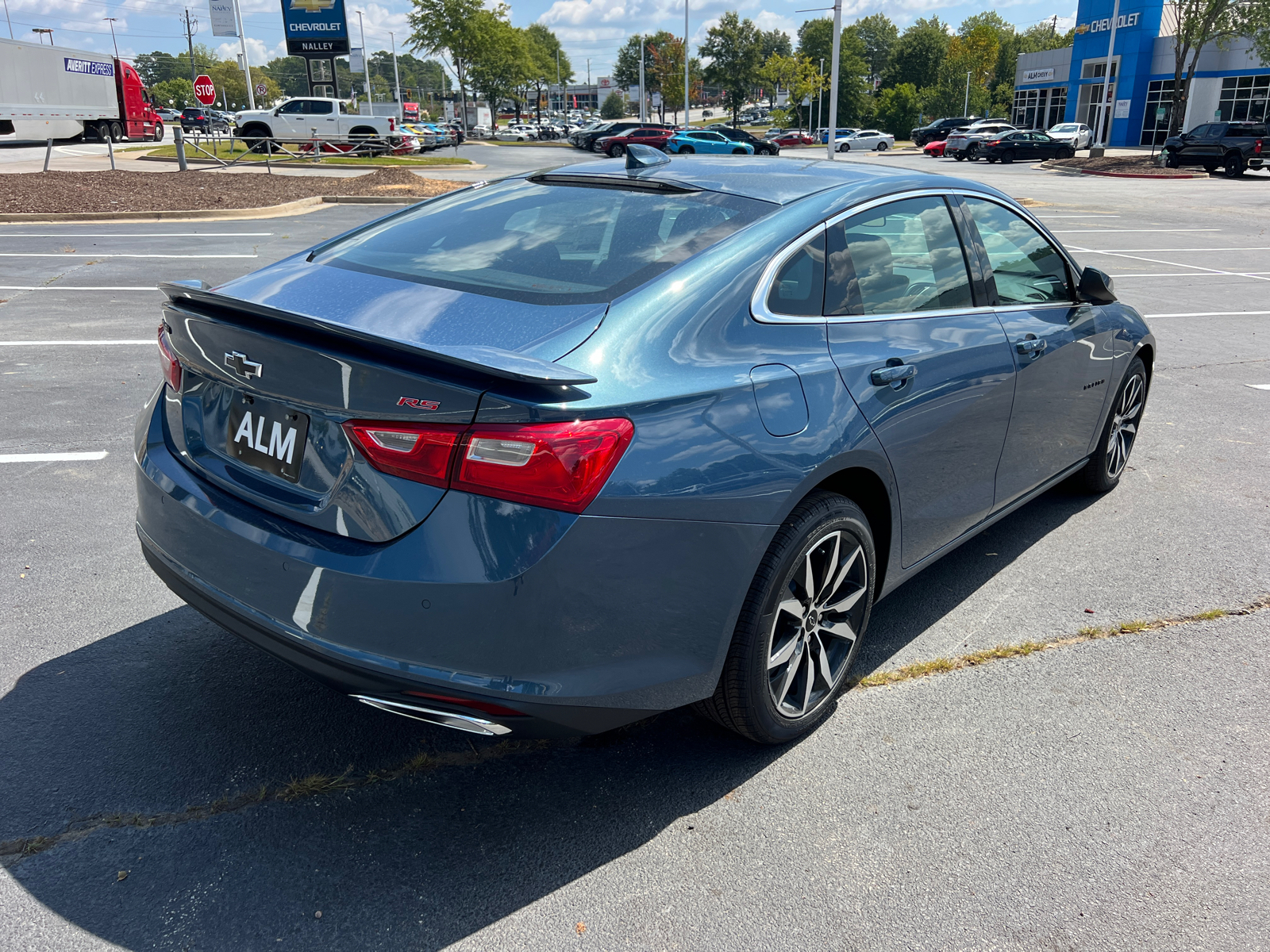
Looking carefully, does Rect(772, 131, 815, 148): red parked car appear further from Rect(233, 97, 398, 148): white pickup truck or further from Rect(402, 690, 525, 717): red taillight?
Rect(402, 690, 525, 717): red taillight

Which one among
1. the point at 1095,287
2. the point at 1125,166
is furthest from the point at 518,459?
the point at 1125,166

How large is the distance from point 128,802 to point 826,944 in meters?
1.86

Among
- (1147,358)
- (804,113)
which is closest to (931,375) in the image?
(1147,358)

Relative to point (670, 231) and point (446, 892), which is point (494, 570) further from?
point (670, 231)

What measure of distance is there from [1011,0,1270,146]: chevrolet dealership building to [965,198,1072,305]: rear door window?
4966cm

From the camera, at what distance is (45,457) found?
5219mm

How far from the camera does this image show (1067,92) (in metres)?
61.2

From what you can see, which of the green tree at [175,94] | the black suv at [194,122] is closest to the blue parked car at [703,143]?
the black suv at [194,122]

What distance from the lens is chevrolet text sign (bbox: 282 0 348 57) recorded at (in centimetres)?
4328

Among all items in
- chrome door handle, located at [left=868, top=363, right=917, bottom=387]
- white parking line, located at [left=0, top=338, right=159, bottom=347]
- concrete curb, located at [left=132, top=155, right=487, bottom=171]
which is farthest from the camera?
concrete curb, located at [left=132, top=155, right=487, bottom=171]

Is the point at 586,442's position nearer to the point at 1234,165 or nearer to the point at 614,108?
the point at 1234,165

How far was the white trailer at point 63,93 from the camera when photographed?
3591 centimetres

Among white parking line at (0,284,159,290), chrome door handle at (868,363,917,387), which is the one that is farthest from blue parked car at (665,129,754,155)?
chrome door handle at (868,363,917,387)

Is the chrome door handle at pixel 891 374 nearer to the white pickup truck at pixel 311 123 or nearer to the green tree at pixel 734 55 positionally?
the white pickup truck at pixel 311 123
